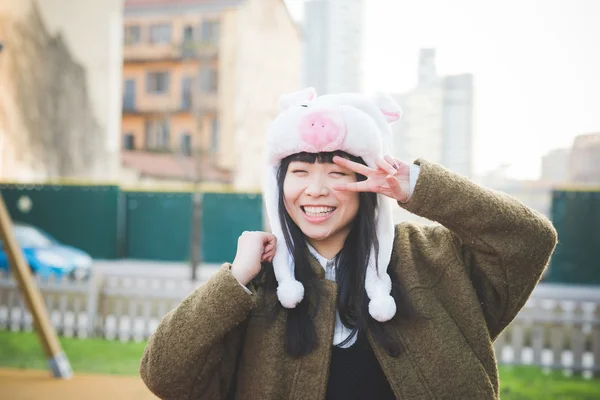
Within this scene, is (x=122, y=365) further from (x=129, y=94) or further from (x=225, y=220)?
(x=129, y=94)

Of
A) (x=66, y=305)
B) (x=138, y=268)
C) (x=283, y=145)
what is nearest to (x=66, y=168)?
(x=138, y=268)

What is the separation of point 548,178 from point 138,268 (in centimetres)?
493

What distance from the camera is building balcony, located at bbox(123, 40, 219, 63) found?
26.2ft

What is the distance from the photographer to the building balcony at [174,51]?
7.99 m

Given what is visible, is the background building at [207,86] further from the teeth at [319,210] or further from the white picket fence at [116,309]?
the teeth at [319,210]

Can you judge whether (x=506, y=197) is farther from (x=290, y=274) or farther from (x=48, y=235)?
(x=48, y=235)

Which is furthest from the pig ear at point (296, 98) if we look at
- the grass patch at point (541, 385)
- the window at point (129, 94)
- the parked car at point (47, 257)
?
the window at point (129, 94)

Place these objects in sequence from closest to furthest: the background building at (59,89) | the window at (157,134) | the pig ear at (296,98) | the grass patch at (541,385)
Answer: the pig ear at (296,98)
the grass patch at (541,385)
the background building at (59,89)
the window at (157,134)

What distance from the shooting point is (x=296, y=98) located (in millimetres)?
1400

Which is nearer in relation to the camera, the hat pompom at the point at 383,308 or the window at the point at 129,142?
the hat pompom at the point at 383,308

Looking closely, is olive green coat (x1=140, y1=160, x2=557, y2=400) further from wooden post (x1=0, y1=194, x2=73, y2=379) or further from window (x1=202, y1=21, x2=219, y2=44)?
window (x1=202, y1=21, x2=219, y2=44)

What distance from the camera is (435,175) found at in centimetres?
121

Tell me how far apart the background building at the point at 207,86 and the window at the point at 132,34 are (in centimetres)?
2

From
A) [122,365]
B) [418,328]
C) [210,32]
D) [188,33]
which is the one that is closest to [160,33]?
[188,33]
